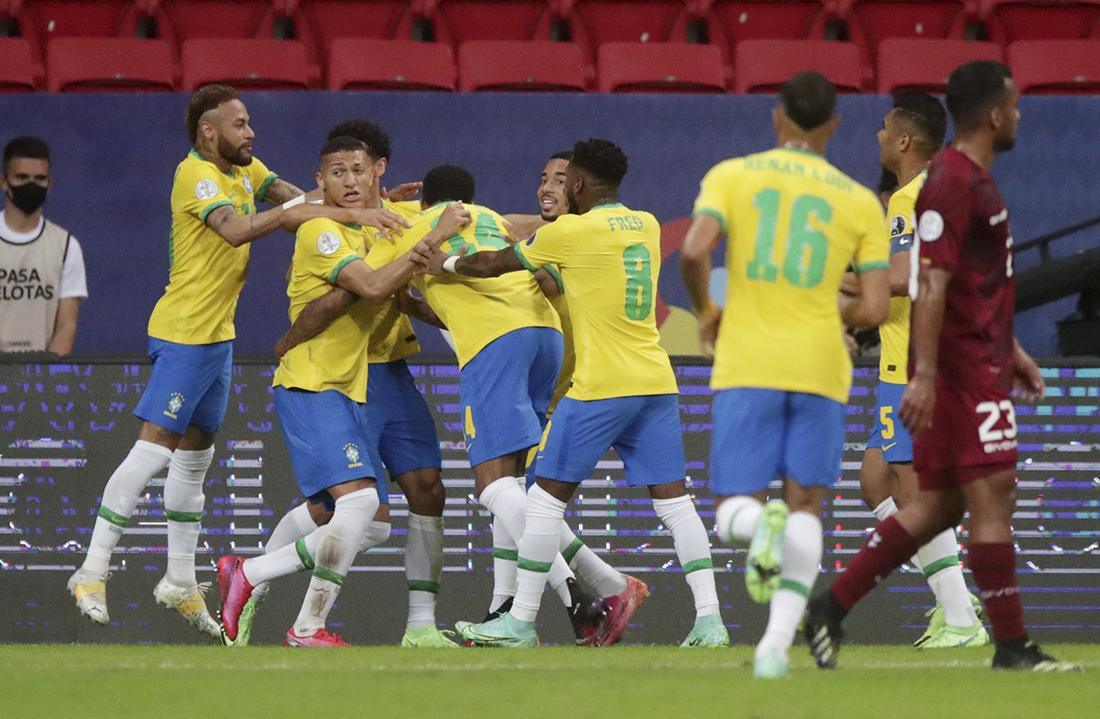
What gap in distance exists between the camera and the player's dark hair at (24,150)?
10070 millimetres

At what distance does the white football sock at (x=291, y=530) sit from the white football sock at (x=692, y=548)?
5.49 feet

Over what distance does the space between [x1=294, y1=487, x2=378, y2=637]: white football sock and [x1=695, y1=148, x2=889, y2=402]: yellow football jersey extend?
2.60 meters

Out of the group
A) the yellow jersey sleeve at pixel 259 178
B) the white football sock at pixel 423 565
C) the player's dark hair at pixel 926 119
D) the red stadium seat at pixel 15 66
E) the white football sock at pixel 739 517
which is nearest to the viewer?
the white football sock at pixel 739 517

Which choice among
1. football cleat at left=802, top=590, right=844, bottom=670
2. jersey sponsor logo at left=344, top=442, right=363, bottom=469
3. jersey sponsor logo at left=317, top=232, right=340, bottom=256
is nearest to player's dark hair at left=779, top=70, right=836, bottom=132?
football cleat at left=802, top=590, right=844, bottom=670

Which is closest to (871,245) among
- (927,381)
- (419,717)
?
(927,381)

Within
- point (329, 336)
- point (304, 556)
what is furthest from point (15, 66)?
point (304, 556)

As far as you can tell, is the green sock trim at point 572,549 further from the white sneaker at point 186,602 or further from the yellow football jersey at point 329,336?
the white sneaker at point 186,602

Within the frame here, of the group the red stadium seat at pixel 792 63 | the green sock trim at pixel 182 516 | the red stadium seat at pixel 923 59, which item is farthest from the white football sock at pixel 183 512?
the red stadium seat at pixel 923 59

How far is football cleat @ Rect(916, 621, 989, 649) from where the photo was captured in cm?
756

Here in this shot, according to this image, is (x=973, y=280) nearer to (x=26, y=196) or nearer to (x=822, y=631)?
(x=822, y=631)

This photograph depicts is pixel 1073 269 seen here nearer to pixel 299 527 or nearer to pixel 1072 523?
pixel 1072 523

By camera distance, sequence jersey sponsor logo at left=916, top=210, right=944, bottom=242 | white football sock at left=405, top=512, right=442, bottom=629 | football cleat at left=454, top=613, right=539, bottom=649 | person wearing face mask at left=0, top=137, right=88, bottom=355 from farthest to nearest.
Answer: person wearing face mask at left=0, top=137, right=88, bottom=355
white football sock at left=405, top=512, right=442, bottom=629
football cleat at left=454, top=613, right=539, bottom=649
jersey sponsor logo at left=916, top=210, right=944, bottom=242

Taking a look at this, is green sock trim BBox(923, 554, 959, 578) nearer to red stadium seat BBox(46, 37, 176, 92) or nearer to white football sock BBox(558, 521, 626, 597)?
→ white football sock BBox(558, 521, 626, 597)

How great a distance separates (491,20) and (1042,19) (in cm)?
397
